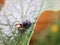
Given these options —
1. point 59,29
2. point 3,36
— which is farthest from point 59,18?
point 3,36

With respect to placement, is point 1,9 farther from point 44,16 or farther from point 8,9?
point 44,16

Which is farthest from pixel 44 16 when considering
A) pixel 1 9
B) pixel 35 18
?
pixel 1 9

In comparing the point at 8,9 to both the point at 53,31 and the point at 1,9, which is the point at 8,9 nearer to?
the point at 1,9

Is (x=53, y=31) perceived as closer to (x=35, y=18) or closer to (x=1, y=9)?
(x=35, y=18)

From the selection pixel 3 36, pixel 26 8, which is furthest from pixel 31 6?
pixel 3 36

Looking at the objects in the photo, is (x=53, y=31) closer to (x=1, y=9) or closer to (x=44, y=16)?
(x=44, y=16)
